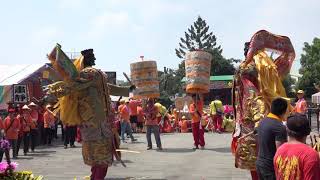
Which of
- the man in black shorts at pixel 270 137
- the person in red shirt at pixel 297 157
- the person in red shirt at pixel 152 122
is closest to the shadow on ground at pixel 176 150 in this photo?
the person in red shirt at pixel 152 122

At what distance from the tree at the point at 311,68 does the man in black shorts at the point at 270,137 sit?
47391 millimetres

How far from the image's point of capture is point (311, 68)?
173ft

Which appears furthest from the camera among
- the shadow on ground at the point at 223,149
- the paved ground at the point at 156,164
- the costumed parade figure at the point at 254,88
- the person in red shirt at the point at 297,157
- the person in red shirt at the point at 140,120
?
the person in red shirt at the point at 140,120

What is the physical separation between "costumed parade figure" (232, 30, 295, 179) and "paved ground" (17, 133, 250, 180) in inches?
105

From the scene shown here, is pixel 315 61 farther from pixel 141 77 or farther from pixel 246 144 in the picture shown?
pixel 246 144

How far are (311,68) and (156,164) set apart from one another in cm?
4376

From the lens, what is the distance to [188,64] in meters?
15.3

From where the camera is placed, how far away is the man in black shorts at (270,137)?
5.31 m

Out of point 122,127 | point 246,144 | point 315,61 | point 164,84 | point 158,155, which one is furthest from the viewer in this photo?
point 164,84

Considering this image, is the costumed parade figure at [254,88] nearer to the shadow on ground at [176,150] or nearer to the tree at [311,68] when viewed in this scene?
the shadow on ground at [176,150]

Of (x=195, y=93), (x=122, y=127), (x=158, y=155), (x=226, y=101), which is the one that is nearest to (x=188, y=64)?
(x=195, y=93)

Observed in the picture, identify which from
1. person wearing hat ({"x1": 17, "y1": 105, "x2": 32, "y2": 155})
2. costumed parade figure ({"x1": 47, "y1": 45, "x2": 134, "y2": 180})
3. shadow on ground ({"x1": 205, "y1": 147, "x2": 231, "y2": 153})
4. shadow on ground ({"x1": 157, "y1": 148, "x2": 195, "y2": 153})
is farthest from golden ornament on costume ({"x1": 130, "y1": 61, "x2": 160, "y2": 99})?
costumed parade figure ({"x1": 47, "y1": 45, "x2": 134, "y2": 180})

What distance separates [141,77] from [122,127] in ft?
11.8

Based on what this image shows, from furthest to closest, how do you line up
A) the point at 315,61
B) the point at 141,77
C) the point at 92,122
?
the point at 315,61
the point at 141,77
the point at 92,122
